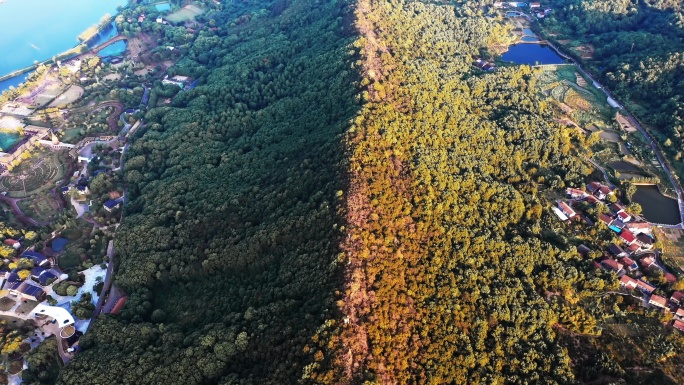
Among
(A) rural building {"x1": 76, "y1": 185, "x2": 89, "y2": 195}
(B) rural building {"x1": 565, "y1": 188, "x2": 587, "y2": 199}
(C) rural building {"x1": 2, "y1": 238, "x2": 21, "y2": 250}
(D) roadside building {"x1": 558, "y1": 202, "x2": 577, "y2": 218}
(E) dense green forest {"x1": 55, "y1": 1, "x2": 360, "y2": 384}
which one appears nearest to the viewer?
(E) dense green forest {"x1": 55, "y1": 1, "x2": 360, "y2": 384}

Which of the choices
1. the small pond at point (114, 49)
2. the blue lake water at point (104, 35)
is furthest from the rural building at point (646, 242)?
the blue lake water at point (104, 35)

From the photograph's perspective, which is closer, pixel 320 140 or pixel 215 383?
pixel 215 383

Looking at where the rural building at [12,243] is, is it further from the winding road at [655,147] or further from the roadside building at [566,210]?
the winding road at [655,147]

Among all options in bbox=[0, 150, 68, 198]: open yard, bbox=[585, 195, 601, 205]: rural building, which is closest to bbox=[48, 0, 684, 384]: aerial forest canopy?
bbox=[585, 195, 601, 205]: rural building

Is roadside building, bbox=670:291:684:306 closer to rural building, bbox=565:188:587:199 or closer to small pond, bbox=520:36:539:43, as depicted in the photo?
rural building, bbox=565:188:587:199

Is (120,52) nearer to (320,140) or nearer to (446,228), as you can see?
(320,140)

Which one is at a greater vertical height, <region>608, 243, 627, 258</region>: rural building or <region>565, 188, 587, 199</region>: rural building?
<region>565, 188, 587, 199</region>: rural building

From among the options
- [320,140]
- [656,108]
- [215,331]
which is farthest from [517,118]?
[215,331]
